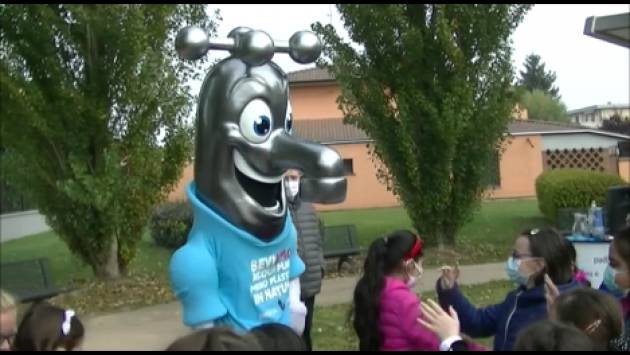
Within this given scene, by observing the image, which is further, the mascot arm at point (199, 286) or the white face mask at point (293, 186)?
the white face mask at point (293, 186)

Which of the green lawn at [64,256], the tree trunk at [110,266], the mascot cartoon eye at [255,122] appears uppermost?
the mascot cartoon eye at [255,122]

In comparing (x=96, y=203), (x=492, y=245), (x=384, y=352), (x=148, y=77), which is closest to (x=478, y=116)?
(x=492, y=245)

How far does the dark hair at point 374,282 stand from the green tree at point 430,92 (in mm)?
8225

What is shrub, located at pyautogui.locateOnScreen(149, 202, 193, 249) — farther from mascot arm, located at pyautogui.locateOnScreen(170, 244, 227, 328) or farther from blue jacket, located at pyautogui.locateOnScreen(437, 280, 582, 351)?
mascot arm, located at pyautogui.locateOnScreen(170, 244, 227, 328)

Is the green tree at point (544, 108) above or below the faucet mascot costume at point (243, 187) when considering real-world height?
above

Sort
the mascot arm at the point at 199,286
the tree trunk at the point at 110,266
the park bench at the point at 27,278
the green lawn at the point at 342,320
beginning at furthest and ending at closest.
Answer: the tree trunk at the point at 110,266 → the park bench at the point at 27,278 → the green lawn at the point at 342,320 → the mascot arm at the point at 199,286

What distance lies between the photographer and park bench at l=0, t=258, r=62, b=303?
895 centimetres

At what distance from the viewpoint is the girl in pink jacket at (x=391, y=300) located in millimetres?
3445

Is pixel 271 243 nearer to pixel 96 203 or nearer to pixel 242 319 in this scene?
pixel 242 319

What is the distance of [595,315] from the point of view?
8.45 feet

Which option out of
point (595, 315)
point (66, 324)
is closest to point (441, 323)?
point (595, 315)

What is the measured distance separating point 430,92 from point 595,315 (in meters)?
9.72

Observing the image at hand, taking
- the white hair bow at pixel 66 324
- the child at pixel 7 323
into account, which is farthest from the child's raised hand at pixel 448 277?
the child at pixel 7 323

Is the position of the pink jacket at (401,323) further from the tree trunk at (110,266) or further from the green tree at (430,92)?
the green tree at (430,92)
